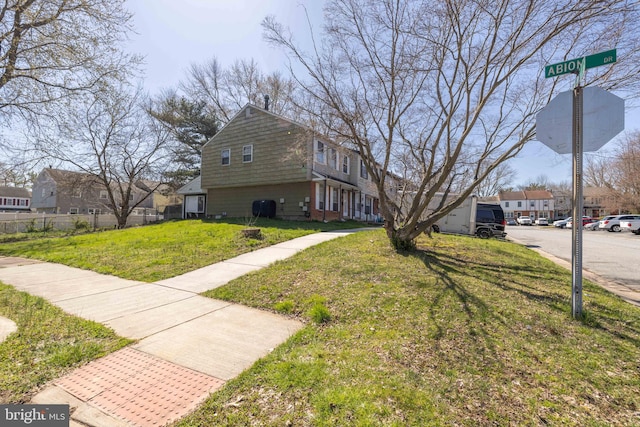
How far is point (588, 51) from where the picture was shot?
6211 mm

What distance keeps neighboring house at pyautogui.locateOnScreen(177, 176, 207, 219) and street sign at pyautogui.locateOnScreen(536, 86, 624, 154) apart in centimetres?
2126

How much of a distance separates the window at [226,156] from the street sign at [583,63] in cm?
1747

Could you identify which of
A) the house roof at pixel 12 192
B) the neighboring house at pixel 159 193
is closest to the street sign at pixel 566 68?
the neighboring house at pixel 159 193

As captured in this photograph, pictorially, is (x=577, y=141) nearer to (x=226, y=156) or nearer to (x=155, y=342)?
(x=155, y=342)

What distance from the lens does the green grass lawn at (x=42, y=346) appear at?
2.57m

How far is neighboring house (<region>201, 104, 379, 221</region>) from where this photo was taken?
16344mm

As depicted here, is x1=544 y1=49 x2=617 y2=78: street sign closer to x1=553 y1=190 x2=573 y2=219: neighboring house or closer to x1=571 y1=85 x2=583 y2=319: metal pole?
x1=571 y1=85 x2=583 y2=319: metal pole

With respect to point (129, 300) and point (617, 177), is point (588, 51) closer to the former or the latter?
point (129, 300)

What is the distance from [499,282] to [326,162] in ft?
43.4

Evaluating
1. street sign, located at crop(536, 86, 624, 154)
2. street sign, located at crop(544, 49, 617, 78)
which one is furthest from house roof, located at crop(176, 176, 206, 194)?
street sign, located at crop(544, 49, 617, 78)

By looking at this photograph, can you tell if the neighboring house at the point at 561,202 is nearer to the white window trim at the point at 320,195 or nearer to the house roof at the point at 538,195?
the house roof at the point at 538,195

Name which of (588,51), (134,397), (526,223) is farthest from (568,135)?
(526,223)

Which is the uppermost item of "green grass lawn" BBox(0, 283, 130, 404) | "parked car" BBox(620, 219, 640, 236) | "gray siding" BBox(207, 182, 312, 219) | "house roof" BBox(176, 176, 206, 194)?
"house roof" BBox(176, 176, 206, 194)

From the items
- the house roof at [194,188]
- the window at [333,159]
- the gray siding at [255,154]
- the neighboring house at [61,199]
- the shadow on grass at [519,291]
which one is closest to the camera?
the shadow on grass at [519,291]
